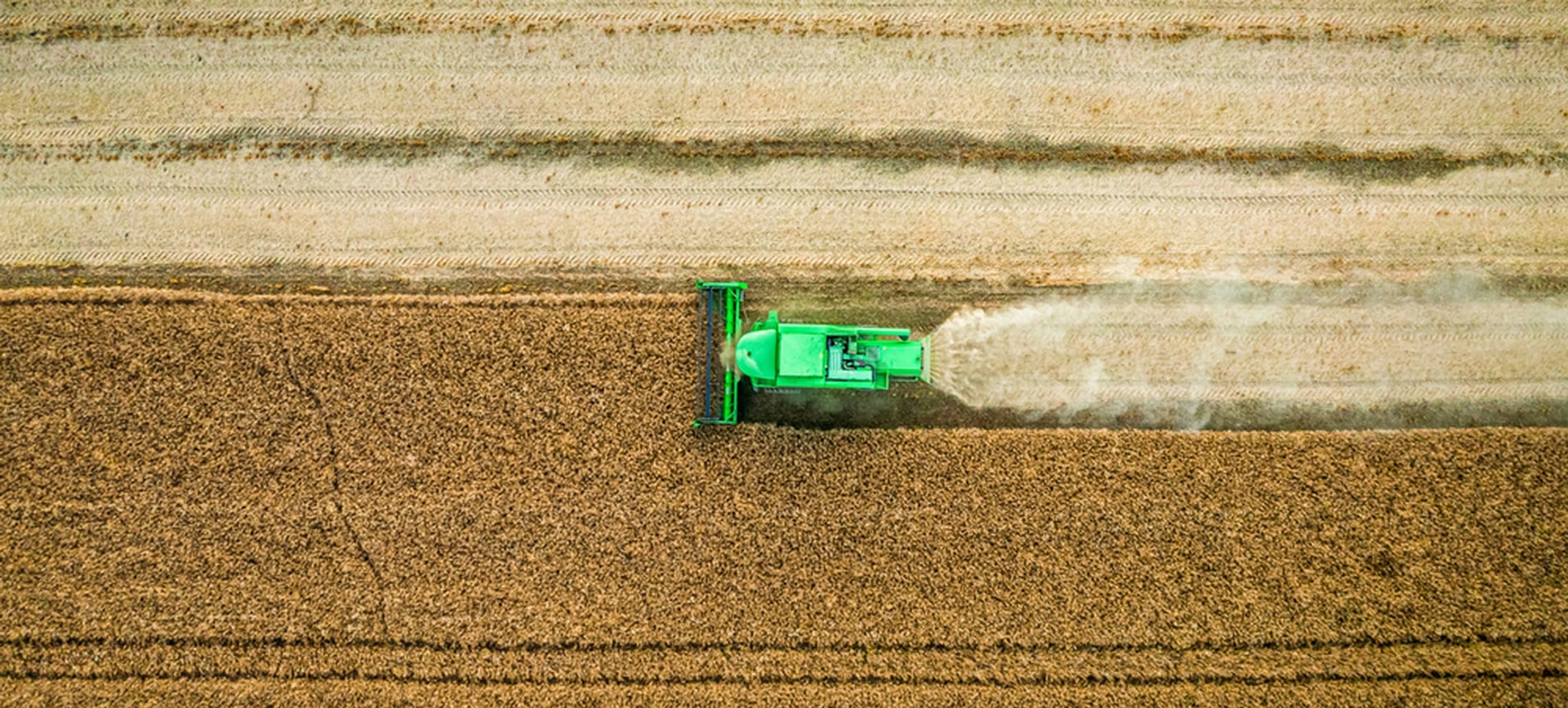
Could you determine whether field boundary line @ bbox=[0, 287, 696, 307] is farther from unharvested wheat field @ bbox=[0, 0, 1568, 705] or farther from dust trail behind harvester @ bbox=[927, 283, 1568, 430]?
dust trail behind harvester @ bbox=[927, 283, 1568, 430]

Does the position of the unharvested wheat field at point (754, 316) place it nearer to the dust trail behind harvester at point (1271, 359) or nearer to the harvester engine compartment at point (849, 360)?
the dust trail behind harvester at point (1271, 359)

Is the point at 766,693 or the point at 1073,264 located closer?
the point at 766,693

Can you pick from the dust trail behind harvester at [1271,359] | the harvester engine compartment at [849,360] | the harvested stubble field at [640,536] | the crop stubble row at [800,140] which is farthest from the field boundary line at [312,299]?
the dust trail behind harvester at [1271,359]

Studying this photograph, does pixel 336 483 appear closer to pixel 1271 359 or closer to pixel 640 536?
pixel 640 536

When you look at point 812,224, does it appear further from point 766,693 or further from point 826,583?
point 766,693

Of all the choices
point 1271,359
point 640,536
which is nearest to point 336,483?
point 640,536

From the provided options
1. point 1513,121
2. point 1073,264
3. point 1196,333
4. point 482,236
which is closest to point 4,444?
point 482,236

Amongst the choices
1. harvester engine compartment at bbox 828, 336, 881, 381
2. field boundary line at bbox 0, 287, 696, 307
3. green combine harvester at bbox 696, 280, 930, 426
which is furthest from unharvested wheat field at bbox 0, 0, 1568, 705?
harvester engine compartment at bbox 828, 336, 881, 381
